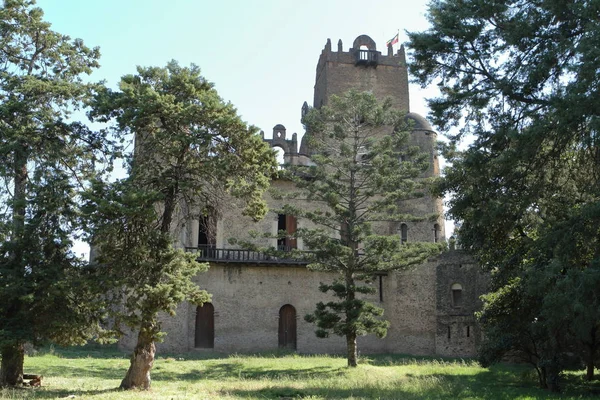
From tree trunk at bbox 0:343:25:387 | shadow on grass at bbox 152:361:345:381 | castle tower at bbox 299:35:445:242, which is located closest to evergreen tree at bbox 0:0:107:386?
tree trunk at bbox 0:343:25:387

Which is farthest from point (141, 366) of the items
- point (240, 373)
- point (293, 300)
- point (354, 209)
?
point (293, 300)

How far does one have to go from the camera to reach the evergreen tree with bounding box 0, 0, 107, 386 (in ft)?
42.8

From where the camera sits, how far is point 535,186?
42.0 ft

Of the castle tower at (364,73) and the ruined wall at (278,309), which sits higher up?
the castle tower at (364,73)

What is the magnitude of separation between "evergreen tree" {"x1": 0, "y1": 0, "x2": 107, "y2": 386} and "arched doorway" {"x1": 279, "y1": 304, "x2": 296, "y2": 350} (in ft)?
44.4

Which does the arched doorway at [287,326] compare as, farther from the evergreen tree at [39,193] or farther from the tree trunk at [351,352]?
the evergreen tree at [39,193]

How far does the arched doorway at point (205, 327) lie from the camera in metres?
26.0

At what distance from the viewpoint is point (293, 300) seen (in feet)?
88.6

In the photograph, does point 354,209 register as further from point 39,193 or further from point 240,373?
Answer: point 39,193

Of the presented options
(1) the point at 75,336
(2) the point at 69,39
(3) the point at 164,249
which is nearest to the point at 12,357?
(1) the point at 75,336

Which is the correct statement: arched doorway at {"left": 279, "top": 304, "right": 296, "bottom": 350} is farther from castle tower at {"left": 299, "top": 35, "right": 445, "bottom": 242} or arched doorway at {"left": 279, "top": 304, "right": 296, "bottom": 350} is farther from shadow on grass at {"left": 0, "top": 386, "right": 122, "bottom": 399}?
shadow on grass at {"left": 0, "top": 386, "right": 122, "bottom": 399}

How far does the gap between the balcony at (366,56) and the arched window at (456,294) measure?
1446 centimetres

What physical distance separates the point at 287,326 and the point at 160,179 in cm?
1468

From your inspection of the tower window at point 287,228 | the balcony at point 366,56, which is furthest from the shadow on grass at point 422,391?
the balcony at point 366,56
